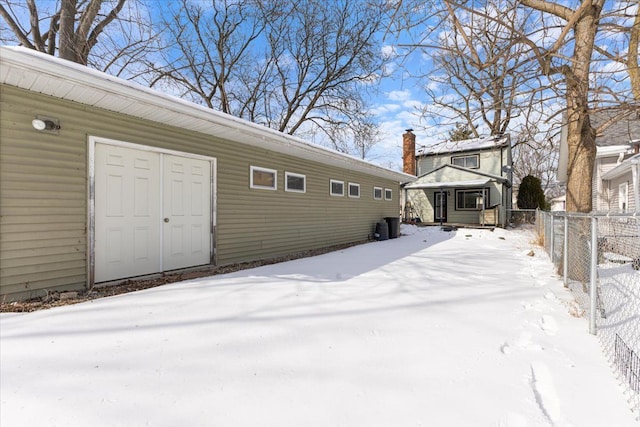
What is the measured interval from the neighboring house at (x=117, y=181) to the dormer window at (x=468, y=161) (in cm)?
1442

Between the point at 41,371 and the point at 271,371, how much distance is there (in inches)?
61.2

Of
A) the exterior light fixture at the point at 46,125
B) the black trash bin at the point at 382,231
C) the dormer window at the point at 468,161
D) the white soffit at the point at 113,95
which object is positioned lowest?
the black trash bin at the point at 382,231

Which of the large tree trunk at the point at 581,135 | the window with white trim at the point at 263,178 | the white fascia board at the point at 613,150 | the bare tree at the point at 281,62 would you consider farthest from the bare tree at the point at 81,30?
the white fascia board at the point at 613,150

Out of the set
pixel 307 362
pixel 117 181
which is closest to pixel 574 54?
pixel 307 362

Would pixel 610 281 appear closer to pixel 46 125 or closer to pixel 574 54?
pixel 574 54

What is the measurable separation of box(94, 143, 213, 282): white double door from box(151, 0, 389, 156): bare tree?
11508mm

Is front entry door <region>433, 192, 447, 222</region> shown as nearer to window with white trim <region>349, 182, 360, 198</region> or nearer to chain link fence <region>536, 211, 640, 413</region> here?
window with white trim <region>349, 182, 360, 198</region>

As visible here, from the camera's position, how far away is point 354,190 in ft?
36.3

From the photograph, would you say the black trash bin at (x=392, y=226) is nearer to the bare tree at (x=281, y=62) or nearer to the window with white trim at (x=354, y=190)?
the window with white trim at (x=354, y=190)

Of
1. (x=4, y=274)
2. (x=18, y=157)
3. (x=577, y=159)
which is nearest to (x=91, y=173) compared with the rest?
(x=18, y=157)

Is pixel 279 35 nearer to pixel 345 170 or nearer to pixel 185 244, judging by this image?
pixel 345 170

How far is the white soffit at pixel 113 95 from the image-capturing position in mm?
3277

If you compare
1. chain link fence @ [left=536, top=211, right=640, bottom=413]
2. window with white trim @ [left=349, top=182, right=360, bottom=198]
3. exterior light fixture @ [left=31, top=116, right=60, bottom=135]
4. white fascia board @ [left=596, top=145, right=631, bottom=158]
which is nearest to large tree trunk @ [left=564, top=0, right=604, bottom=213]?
chain link fence @ [left=536, top=211, right=640, bottom=413]

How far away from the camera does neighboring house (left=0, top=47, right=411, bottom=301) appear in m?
3.65
